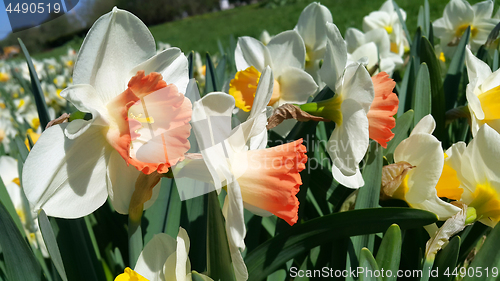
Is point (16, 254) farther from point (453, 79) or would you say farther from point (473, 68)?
point (453, 79)

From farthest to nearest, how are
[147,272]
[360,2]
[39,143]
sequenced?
[360,2] → [147,272] → [39,143]

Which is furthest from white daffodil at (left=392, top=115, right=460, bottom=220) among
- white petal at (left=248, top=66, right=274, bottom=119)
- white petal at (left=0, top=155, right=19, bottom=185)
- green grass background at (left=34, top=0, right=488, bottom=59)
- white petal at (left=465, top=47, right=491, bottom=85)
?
green grass background at (left=34, top=0, right=488, bottom=59)

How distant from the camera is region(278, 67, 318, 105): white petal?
36.2 inches

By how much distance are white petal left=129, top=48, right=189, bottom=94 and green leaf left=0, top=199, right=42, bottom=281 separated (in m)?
0.33

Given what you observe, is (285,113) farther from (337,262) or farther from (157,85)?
(337,262)

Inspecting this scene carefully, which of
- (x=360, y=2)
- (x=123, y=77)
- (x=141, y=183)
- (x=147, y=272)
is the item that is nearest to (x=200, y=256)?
(x=147, y=272)

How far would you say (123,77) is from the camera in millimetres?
548

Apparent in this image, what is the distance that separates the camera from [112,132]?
494 millimetres

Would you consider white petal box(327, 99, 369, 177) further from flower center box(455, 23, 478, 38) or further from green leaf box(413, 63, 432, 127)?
flower center box(455, 23, 478, 38)

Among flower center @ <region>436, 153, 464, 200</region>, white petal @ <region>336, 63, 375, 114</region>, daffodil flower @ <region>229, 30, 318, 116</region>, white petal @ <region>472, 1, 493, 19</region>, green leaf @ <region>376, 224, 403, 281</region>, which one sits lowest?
green leaf @ <region>376, 224, 403, 281</region>

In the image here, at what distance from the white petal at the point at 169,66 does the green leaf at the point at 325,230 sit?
37 centimetres

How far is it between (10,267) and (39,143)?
0.32m

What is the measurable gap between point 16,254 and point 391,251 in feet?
2.23

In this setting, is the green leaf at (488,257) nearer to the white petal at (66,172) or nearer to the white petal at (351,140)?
the white petal at (351,140)
